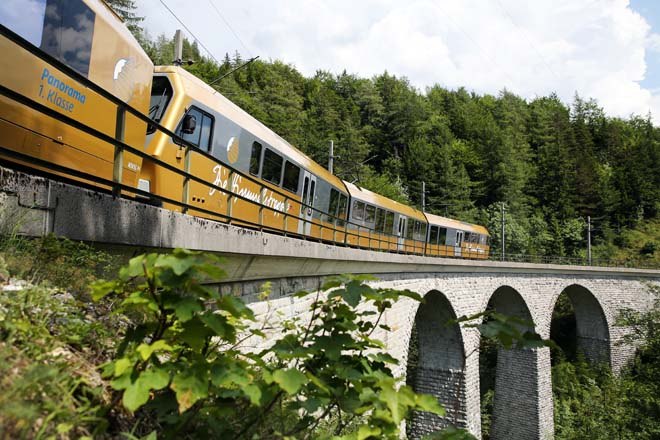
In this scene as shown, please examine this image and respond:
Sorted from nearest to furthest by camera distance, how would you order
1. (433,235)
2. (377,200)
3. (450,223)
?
(377,200)
(433,235)
(450,223)

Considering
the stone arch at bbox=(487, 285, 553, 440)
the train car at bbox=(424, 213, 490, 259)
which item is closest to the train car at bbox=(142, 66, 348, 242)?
the train car at bbox=(424, 213, 490, 259)

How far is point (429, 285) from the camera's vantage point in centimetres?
1491

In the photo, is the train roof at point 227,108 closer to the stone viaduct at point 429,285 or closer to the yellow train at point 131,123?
the yellow train at point 131,123

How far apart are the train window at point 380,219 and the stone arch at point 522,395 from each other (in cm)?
844

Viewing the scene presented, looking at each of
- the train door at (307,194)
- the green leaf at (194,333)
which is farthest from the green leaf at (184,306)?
the train door at (307,194)

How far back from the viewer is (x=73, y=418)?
160cm

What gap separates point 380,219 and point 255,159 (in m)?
10.2

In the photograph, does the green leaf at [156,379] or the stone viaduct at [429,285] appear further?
the stone viaduct at [429,285]

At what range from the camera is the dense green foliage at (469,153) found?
47.9m

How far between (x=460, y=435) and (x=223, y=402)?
107 centimetres

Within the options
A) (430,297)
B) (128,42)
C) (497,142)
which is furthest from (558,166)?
(128,42)

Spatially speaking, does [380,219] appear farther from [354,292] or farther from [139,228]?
[354,292]

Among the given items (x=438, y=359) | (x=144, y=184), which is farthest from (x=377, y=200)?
(x=144, y=184)

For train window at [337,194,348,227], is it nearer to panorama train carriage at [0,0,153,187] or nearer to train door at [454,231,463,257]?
panorama train carriage at [0,0,153,187]
